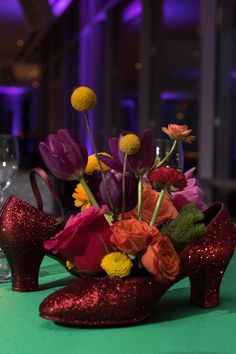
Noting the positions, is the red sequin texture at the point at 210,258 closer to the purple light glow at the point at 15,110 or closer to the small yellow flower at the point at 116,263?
the small yellow flower at the point at 116,263

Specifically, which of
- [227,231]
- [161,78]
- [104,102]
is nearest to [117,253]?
[227,231]

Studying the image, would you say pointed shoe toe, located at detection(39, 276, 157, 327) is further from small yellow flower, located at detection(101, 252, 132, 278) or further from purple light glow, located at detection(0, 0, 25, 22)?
purple light glow, located at detection(0, 0, 25, 22)

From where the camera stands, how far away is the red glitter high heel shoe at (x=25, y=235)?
2.32ft

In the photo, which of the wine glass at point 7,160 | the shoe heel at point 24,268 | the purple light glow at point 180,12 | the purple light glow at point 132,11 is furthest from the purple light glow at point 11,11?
the shoe heel at point 24,268

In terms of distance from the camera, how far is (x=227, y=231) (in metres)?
0.67

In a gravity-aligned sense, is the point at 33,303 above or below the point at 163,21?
below

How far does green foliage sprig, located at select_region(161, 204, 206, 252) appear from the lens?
592 millimetres

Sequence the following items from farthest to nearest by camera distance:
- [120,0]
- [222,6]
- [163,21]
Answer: [120,0] < [163,21] < [222,6]

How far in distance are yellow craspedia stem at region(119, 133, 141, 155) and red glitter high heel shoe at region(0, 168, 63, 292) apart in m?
0.15

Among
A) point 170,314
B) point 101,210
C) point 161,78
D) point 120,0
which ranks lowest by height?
point 170,314

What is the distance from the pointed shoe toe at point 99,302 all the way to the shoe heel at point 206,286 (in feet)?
0.33

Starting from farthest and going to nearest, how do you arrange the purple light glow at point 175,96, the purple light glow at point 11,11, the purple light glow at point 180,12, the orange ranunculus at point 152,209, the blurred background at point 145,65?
the purple light glow at point 11,11, the purple light glow at point 180,12, the purple light glow at point 175,96, the blurred background at point 145,65, the orange ranunculus at point 152,209

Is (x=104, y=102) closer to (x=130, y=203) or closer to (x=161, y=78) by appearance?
(x=161, y=78)

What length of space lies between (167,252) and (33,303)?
7.9 inches
